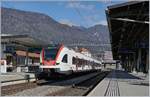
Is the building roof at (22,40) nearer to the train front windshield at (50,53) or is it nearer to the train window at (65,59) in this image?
the train window at (65,59)

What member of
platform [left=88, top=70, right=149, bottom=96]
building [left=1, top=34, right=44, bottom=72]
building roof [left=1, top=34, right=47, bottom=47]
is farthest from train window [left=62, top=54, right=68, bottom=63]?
building roof [left=1, top=34, right=47, bottom=47]

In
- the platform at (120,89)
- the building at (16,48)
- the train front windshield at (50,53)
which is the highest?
the building at (16,48)

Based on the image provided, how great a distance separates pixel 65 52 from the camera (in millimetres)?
33844

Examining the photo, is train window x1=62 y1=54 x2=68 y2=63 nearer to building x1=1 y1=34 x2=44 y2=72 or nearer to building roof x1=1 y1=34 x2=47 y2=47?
building x1=1 y1=34 x2=44 y2=72

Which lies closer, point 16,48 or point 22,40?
point 22,40

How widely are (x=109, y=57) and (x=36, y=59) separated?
7545cm

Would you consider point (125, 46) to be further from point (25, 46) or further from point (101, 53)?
point (101, 53)

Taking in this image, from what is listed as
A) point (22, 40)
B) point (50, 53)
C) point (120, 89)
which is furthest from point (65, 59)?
point (22, 40)

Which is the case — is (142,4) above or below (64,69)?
above

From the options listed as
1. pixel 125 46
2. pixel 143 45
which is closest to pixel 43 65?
pixel 143 45

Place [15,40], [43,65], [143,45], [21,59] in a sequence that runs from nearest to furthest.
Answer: [43,65], [143,45], [15,40], [21,59]

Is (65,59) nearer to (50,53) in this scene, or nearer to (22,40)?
(50,53)

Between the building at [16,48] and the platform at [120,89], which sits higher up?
the building at [16,48]

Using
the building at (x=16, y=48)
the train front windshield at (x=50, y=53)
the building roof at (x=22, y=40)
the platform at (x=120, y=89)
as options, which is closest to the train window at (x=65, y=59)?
the train front windshield at (x=50, y=53)
